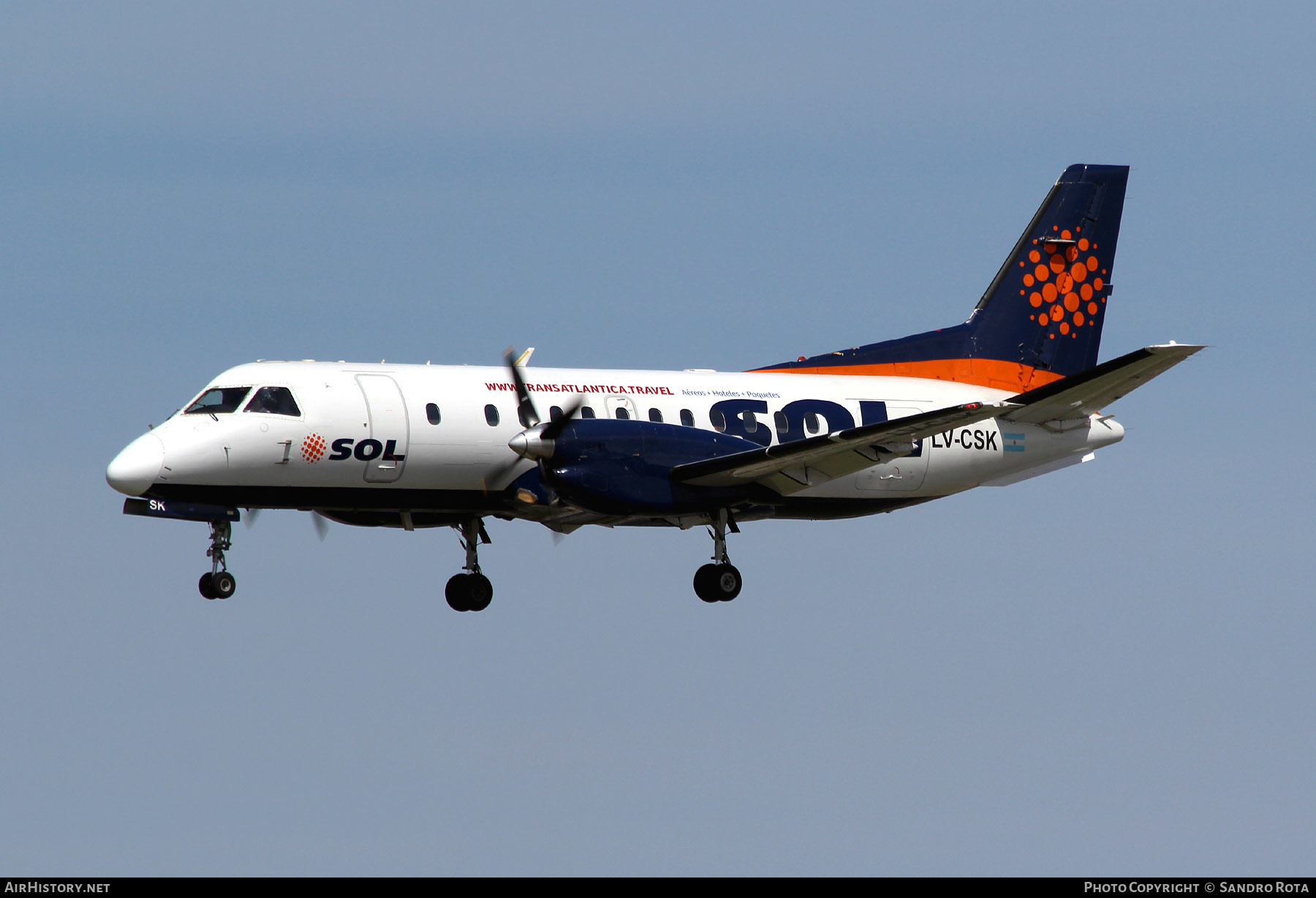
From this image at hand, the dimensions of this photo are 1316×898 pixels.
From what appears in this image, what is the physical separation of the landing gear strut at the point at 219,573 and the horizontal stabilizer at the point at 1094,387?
39.7ft

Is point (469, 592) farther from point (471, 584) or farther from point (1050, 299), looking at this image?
point (1050, 299)

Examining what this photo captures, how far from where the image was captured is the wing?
84.0 feet

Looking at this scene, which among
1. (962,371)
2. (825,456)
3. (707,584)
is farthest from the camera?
(962,371)

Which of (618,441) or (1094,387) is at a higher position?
(1094,387)

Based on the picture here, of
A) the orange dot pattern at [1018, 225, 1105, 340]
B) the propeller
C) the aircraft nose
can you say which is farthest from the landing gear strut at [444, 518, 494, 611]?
the orange dot pattern at [1018, 225, 1105, 340]

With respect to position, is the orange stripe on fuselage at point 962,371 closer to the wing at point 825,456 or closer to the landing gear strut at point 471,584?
the wing at point 825,456

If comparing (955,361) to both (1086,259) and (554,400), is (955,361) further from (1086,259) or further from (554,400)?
(554,400)

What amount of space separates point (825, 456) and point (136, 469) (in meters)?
10.1

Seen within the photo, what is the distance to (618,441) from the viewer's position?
86.2 feet

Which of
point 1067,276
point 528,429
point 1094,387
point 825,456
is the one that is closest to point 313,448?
point 528,429

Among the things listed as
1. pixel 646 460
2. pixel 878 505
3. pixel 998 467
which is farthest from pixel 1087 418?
pixel 646 460

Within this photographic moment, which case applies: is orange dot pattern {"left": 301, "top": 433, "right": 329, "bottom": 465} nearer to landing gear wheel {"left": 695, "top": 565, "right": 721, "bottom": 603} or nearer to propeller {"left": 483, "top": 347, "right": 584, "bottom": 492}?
propeller {"left": 483, "top": 347, "right": 584, "bottom": 492}

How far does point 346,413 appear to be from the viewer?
26.3 meters

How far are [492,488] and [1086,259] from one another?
12.5m
